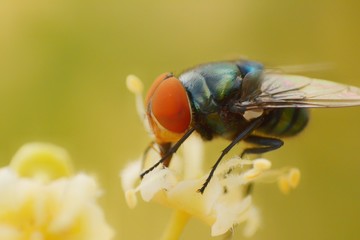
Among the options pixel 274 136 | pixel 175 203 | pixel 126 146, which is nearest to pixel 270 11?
pixel 126 146

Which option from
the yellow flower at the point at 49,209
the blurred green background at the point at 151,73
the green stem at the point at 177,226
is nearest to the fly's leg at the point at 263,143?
the green stem at the point at 177,226

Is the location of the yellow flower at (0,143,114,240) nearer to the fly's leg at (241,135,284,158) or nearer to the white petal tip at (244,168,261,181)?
the white petal tip at (244,168,261,181)

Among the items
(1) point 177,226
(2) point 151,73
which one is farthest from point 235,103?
(2) point 151,73

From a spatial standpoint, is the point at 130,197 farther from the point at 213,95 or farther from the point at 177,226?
the point at 213,95

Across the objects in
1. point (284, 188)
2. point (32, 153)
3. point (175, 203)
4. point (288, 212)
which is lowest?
point (288, 212)

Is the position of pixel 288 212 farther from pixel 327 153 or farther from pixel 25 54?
pixel 25 54
